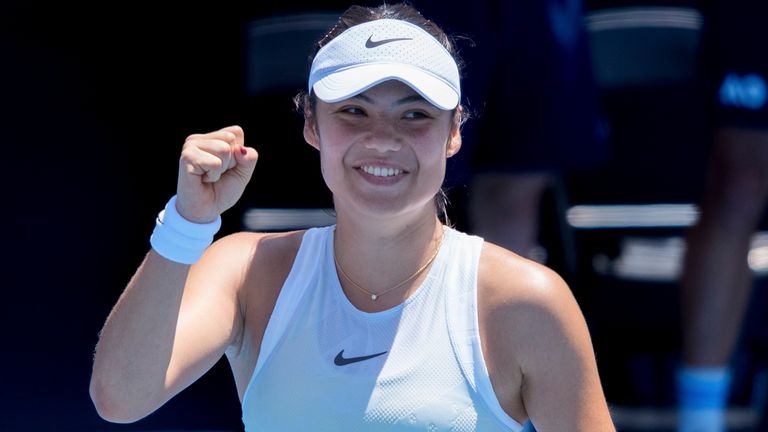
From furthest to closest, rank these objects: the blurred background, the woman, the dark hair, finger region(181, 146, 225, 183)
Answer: the blurred background < the dark hair < the woman < finger region(181, 146, 225, 183)

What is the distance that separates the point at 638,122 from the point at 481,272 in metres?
2.76

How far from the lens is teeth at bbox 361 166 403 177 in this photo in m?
2.28

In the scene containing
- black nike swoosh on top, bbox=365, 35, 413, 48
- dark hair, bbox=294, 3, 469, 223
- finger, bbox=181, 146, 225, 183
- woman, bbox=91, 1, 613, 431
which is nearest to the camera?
finger, bbox=181, 146, 225, 183

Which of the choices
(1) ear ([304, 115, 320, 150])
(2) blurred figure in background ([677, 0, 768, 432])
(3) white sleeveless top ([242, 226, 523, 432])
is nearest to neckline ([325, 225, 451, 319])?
(3) white sleeveless top ([242, 226, 523, 432])

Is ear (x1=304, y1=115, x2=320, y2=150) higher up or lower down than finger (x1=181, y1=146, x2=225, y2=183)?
lower down

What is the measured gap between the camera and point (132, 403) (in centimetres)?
225

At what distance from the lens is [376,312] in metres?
2.40

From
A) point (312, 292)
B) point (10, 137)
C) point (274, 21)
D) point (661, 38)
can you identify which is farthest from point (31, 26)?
point (661, 38)

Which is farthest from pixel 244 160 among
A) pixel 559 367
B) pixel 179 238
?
pixel 559 367

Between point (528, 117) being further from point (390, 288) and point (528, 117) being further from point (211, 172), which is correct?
point (211, 172)

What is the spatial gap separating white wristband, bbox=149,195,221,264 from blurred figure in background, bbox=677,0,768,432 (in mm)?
2013

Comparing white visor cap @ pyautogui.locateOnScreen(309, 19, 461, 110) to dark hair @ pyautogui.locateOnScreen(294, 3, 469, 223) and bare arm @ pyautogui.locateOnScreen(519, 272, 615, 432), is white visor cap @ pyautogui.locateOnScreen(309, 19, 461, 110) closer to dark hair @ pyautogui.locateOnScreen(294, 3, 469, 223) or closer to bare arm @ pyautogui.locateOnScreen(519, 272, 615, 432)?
dark hair @ pyautogui.locateOnScreen(294, 3, 469, 223)

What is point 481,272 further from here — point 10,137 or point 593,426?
point 10,137

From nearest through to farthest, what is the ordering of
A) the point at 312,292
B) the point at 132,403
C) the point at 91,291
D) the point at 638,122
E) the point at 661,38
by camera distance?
the point at 132,403 → the point at 312,292 → the point at 91,291 → the point at 661,38 → the point at 638,122
